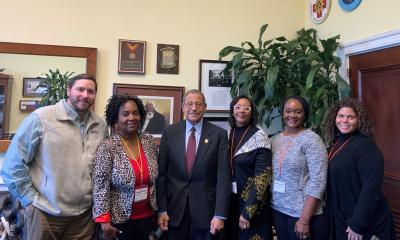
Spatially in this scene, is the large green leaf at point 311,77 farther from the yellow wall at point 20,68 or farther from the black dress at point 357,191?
the yellow wall at point 20,68

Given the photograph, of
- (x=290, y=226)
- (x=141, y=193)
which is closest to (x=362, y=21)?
(x=290, y=226)

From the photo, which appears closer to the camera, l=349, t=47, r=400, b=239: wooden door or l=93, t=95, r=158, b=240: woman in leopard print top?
l=93, t=95, r=158, b=240: woman in leopard print top

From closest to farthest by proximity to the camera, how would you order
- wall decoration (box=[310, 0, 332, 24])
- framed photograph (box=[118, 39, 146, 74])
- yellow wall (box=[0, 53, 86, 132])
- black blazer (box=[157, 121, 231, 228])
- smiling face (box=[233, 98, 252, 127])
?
1. black blazer (box=[157, 121, 231, 228])
2. smiling face (box=[233, 98, 252, 127])
3. yellow wall (box=[0, 53, 86, 132])
4. framed photograph (box=[118, 39, 146, 74])
5. wall decoration (box=[310, 0, 332, 24])

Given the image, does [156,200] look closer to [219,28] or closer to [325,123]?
[325,123]

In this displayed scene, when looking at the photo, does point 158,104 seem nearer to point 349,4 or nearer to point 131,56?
point 131,56

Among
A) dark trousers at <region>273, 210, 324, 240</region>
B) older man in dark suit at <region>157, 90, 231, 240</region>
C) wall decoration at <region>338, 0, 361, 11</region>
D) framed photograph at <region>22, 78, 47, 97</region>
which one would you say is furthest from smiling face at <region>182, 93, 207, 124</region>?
wall decoration at <region>338, 0, 361, 11</region>

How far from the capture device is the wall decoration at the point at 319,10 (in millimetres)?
2994

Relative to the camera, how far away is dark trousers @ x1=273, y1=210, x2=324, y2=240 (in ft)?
6.01

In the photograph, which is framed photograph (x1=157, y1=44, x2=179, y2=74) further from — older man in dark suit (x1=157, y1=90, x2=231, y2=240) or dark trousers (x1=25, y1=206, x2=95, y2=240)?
dark trousers (x1=25, y1=206, x2=95, y2=240)

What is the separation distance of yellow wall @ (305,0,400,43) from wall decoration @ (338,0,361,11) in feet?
0.09

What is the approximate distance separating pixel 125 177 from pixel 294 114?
3.37 ft

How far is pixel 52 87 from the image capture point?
267 cm

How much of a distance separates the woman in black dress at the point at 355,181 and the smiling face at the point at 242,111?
513 millimetres

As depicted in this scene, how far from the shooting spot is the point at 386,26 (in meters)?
2.38
